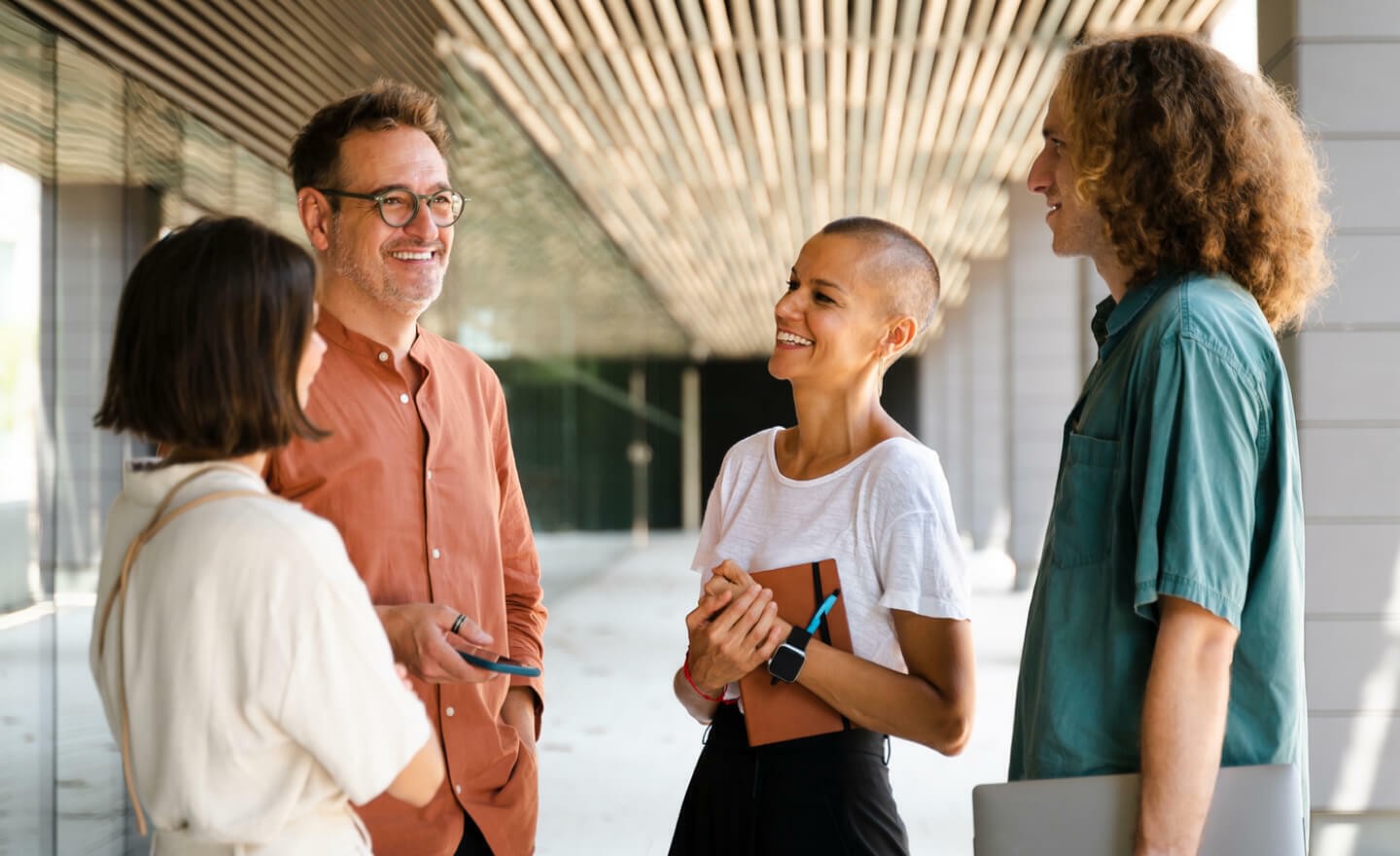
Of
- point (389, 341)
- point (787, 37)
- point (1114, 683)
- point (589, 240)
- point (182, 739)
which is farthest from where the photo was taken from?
point (589, 240)

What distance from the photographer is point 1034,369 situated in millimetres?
15836

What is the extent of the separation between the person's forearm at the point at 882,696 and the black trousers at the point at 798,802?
5cm

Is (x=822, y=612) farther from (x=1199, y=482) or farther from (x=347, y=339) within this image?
(x=347, y=339)

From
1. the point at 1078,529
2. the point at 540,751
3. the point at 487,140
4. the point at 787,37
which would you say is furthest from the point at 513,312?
the point at 1078,529

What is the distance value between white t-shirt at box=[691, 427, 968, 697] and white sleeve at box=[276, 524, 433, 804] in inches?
23.9

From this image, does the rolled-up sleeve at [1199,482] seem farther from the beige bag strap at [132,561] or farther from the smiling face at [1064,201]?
the beige bag strap at [132,561]

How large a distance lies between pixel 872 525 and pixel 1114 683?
1.20 feet

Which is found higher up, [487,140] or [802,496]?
[487,140]

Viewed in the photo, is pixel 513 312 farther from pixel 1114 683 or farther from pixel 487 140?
pixel 1114 683

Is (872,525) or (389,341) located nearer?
(872,525)

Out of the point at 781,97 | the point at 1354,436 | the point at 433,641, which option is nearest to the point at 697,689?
the point at 433,641

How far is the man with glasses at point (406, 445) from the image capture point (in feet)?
5.59

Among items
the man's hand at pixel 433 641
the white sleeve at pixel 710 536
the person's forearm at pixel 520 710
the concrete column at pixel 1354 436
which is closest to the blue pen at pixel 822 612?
the white sleeve at pixel 710 536

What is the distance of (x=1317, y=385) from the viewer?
14.0ft
